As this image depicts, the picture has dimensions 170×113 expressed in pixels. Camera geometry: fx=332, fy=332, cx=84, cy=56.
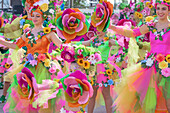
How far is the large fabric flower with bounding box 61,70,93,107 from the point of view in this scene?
3.04 m

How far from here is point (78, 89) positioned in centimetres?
305

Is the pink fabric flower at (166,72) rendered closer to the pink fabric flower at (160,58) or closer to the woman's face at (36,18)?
the pink fabric flower at (160,58)

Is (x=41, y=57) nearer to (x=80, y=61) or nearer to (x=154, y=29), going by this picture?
(x=80, y=61)

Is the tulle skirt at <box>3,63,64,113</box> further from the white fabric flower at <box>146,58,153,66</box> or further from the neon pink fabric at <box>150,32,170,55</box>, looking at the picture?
the neon pink fabric at <box>150,32,170,55</box>

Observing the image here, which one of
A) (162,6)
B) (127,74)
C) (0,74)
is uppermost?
(162,6)

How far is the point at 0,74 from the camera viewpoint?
7.70m

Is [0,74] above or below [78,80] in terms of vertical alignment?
below

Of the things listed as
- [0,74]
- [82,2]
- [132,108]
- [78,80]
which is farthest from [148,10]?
[82,2]

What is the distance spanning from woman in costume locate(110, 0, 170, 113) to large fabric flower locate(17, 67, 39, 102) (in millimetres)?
1511

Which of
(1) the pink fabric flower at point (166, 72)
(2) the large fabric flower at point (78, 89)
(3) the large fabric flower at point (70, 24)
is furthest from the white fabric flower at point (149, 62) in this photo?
(2) the large fabric flower at point (78, 89)

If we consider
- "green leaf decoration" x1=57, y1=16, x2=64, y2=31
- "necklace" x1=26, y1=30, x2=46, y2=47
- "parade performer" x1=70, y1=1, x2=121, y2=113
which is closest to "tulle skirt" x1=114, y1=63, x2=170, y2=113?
"parade performer" x1=70, y1=1, x2=121, y2=113

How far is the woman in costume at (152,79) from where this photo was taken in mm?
4246

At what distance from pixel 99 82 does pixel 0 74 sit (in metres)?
3.33

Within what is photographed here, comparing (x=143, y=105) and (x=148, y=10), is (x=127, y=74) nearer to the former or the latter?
(x=143, y=105)
